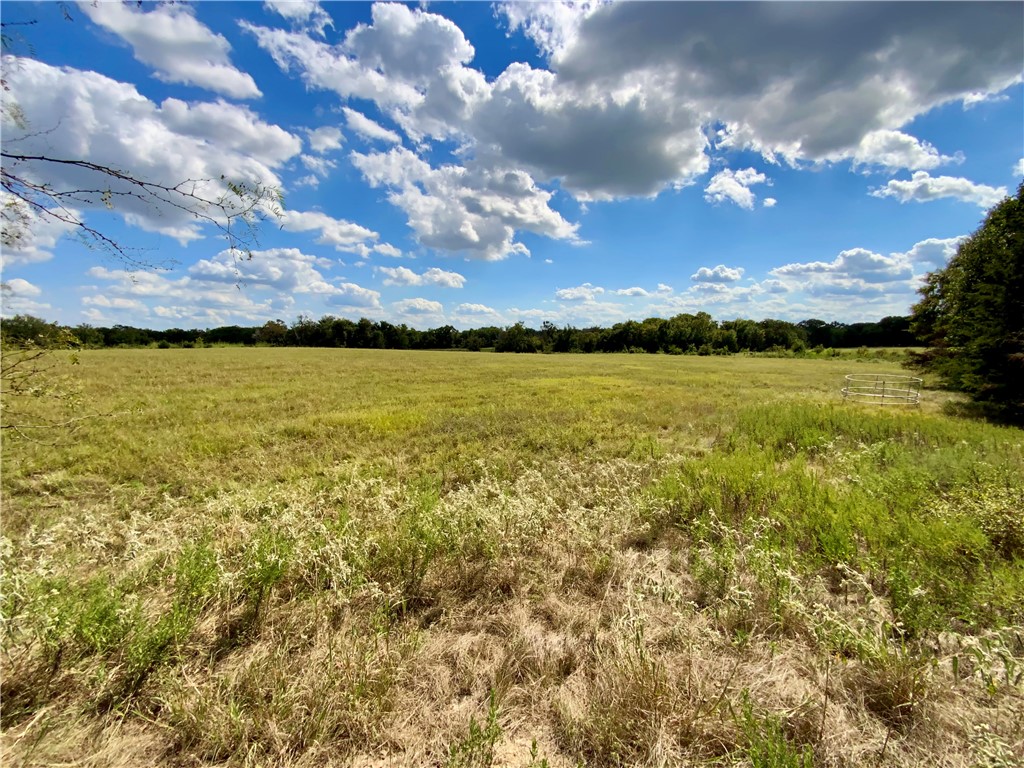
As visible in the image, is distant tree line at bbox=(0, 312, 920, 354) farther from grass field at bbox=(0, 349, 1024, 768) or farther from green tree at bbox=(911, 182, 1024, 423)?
grass field at bbox=(0, 349, 1024, 768)

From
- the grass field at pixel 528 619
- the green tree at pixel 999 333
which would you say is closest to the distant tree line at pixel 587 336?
the green tree at pixel 999 333

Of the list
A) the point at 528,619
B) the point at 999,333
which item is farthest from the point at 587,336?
the point at 528,619

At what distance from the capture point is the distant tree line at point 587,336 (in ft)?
Answer: 304

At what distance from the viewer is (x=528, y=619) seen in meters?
3.38

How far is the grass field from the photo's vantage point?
2240 mm

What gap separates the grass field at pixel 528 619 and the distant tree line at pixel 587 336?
3720 inches

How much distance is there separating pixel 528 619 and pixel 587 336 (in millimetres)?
107908

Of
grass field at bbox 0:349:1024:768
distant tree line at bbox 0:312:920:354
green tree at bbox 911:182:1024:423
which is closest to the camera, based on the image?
grass field at bbox 0:349:1024:768

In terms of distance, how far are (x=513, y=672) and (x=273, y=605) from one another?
7.13ft

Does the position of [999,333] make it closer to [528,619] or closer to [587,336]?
[528,619]

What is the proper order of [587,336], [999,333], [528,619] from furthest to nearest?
[587,336] → [999,333] → [528,619]

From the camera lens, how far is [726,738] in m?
2.24

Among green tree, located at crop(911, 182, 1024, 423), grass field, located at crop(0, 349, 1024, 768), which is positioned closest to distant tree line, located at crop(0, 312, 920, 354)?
green tree, located at crop(911, 182, 1024, 423)

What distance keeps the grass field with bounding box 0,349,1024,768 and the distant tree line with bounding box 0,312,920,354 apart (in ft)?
310
